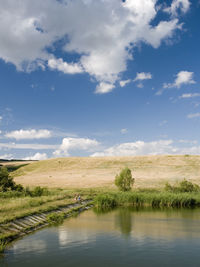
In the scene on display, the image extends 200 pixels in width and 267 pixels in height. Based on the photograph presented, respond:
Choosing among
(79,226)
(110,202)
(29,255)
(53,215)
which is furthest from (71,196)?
(29,255)

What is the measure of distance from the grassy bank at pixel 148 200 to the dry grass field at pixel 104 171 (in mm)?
22763

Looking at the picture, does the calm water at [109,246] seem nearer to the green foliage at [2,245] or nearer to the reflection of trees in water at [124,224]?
the reflection of trees in water at [124,224]

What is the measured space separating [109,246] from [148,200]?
24683 millimetres

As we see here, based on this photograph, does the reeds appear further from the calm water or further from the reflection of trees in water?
the calm water

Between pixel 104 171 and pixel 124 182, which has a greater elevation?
pixel 104 171

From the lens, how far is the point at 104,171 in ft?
312

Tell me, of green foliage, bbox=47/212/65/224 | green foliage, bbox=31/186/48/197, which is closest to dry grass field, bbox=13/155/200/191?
green foliage, bbox=31/186/48/197

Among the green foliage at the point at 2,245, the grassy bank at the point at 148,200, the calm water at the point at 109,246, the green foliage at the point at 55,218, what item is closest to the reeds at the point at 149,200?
the grassy bank at the point at 148,200

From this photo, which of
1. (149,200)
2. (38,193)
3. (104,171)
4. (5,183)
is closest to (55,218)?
(149,200)

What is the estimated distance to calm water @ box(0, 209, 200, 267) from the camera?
15375 mm

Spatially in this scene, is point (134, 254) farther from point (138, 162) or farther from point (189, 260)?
point (138, 162)

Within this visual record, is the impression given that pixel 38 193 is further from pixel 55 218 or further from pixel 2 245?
pixel 2 245

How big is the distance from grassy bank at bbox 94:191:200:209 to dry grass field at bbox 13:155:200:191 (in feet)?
74.7

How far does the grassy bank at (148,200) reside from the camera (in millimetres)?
40906
